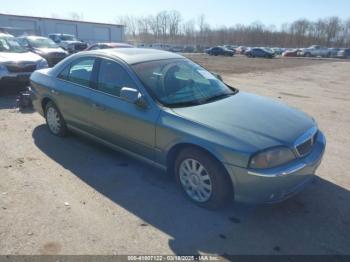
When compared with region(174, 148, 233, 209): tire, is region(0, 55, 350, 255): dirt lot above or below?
below

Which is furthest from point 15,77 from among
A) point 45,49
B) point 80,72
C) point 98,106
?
point 45,49

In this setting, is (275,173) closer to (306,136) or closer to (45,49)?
(306,136)

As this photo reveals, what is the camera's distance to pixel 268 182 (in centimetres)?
288

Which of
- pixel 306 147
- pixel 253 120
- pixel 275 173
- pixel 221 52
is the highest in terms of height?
pixel 253 120

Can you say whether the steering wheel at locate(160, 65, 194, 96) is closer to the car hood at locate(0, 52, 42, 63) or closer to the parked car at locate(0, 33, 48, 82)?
the parked car at locate(0, 33, 48, 82)

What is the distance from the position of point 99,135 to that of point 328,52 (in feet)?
195

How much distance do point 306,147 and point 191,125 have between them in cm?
126

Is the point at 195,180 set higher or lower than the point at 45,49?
lower

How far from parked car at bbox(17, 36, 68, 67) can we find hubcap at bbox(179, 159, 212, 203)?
11.9 metres

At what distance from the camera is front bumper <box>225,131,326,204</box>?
289 cm

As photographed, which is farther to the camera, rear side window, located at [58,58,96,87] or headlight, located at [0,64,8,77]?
headlight, located at [0,64,8,77]

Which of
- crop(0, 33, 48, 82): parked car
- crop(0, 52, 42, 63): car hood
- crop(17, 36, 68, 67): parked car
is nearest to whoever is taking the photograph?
crop(0, 33, 48, 82): parked car

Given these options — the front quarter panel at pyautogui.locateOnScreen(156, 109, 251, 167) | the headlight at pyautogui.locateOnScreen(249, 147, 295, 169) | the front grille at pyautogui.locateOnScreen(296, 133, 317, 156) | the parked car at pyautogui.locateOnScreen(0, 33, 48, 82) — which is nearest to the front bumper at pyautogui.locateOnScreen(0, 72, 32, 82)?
the parked car at pyautogui.locateOnScreen(0, 33, 48, 82)

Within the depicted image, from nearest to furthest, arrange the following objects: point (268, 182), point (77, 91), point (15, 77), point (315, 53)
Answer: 1. point (268, 182)
2. point (77, 91)
3. point (15, 77)
4. point (315, 53)
